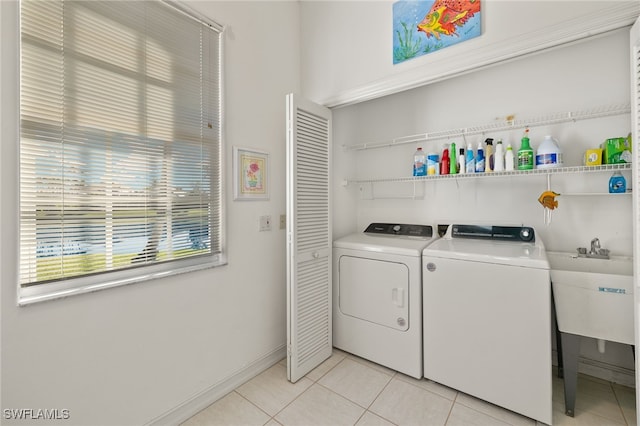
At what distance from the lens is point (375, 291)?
6.98 ft

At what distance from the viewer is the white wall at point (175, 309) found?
1.11m

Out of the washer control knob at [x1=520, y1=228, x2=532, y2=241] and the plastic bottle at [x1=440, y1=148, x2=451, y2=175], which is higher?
the plastic bottle at [x1=440, y1=148, x2=451, y2=175]

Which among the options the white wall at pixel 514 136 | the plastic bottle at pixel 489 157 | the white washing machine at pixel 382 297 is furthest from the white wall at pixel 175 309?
the plastic bottle at pixel 489 157

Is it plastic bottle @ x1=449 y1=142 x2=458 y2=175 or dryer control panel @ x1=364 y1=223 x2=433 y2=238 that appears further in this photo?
dryer control panel @ x1=364 y1=223 x2=433 y2=238

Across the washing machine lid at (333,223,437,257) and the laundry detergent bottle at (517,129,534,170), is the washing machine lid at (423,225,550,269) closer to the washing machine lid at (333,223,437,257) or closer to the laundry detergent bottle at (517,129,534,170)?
the washing machine lid at (333,223,437,257)

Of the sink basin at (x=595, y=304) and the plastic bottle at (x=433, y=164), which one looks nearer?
the sink basin at (x=595, y=304)

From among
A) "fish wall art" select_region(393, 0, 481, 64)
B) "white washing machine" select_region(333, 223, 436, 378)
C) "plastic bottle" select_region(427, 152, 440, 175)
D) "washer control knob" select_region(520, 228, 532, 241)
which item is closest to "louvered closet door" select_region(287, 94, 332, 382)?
"white washing machine" select_region(333, 223, 436, 378)

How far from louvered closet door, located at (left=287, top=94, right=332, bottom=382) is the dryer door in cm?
15

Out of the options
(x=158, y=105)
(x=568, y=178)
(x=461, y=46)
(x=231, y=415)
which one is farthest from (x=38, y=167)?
(x=568, y=178)

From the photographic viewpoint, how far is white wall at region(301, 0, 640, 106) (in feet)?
4.62

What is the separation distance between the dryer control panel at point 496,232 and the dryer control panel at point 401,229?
212mm

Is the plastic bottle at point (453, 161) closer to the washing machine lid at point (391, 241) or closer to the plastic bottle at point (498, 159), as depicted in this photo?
the plastic bottle at point (498, 159)

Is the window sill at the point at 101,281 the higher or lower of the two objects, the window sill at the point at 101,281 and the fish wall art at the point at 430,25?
the lower

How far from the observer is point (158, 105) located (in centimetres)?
156
